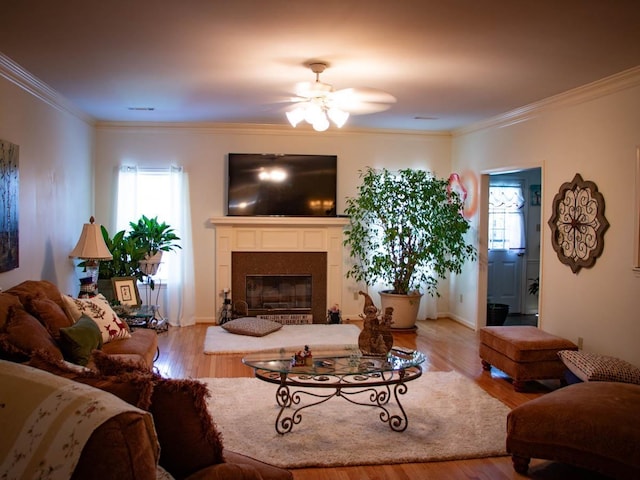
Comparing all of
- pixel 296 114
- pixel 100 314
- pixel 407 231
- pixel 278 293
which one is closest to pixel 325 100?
pixel 296 114

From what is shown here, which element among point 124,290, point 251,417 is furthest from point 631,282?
point 124,290

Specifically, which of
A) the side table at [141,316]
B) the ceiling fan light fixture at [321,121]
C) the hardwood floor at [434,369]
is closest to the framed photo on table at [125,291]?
the side table at [141,316]

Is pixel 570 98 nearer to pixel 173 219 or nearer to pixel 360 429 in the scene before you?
pixel 360 429

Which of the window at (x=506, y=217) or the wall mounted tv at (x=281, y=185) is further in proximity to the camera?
the window at (x=506, y=217)

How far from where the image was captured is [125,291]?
544cm

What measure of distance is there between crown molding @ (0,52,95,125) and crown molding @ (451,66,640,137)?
4575 mm

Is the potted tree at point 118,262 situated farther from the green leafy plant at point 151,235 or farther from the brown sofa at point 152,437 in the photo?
the brown sofa at point 152,437

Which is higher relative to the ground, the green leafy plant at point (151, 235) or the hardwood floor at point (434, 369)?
the green leafy plant at point (151, 235)

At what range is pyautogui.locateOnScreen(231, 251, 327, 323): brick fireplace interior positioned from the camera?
274 inches

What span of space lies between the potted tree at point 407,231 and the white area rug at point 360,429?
7.61 ft

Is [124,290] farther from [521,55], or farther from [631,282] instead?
[631,282]

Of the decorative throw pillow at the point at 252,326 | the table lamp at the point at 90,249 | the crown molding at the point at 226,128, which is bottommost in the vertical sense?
the decorative throw pillow at the point at 252,326

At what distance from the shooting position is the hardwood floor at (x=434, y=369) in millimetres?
3012

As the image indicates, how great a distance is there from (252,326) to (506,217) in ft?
13.6
